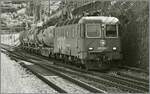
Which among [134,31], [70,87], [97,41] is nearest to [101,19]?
[97,41]

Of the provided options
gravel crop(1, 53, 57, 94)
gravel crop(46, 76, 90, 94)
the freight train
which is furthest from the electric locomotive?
gravel crop(46, 76, 90, 94)

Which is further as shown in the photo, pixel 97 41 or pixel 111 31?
pixel 111 31

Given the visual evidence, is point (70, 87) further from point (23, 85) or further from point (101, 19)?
point (101, 19)

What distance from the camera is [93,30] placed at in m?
18.7

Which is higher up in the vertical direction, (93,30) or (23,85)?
(93,30)

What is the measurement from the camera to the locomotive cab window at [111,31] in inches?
740

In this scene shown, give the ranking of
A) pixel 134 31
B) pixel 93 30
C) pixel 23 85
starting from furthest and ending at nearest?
1. pixel 134 31
2. pixel 93 30
3. pixel 23 85

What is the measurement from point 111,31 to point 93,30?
978 mm

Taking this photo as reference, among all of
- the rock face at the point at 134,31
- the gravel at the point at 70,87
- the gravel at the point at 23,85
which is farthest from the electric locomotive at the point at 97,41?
the gravel at the point at 70,87

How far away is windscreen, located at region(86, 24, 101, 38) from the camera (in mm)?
18578

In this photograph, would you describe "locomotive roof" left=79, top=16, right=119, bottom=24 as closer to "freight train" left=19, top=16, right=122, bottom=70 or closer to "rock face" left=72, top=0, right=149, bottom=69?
"freight train" left=19, top=16, right=122, bottom=70

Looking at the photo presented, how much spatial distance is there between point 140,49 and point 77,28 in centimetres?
345

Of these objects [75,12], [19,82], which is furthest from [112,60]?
[75,12]

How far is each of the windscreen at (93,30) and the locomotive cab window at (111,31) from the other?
505 millimetres
